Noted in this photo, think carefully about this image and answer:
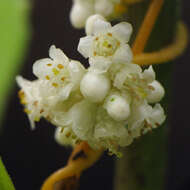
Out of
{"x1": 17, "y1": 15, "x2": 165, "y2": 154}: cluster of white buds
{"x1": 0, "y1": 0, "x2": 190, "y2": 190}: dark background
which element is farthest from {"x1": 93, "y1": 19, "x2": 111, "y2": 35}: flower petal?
{"x1": 0, "y1": 0, "x2": 190, "y2": 190}: dark background

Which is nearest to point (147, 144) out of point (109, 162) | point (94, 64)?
point (94, 64)

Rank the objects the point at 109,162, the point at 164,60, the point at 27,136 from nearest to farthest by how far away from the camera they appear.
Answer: the point at 164,60
the point at 109,162
the point at 27,136

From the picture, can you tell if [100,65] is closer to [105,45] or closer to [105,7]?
[105,45]

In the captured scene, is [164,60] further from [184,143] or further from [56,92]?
[184,143]

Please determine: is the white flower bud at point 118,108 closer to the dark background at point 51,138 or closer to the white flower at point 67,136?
the white flower at point 67,136

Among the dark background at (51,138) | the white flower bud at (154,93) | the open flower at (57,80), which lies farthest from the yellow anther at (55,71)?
the dark background at (51,138)

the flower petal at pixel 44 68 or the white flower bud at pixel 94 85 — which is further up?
the flower petal at pixel 44 68

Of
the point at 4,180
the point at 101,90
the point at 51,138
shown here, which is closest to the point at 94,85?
the point at 101,90

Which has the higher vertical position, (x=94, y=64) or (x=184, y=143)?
(x=94, y=64)
